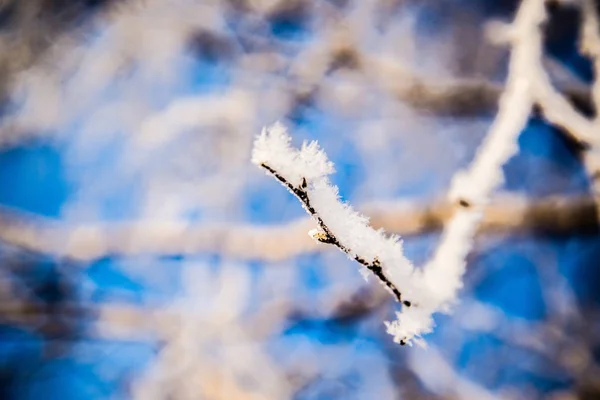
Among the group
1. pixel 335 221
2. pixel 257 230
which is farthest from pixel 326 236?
pixel 257 230

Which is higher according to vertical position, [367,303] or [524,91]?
[367,303]

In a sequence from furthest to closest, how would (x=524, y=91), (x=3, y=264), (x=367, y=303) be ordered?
(x=3, y=264), (x=367, y=303), (x=524, y=91)

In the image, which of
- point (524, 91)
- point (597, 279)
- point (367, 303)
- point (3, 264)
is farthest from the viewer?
point (597, 279)

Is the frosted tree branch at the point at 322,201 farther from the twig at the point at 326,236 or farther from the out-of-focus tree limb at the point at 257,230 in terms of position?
the out-of-focus tree limb at the point at 257,230

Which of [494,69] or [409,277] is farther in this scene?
[494,69]

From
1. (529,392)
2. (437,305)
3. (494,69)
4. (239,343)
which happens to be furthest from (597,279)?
(437,305)

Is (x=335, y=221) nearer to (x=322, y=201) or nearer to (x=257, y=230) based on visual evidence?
(x=322, y=201)

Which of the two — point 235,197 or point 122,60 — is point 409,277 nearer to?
point 235,197

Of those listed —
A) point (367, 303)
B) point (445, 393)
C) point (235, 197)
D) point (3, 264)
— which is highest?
point (3, 264)

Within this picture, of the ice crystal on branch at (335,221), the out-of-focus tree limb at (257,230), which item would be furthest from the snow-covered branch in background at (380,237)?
the out-of-focus tree limb at (257,230)
